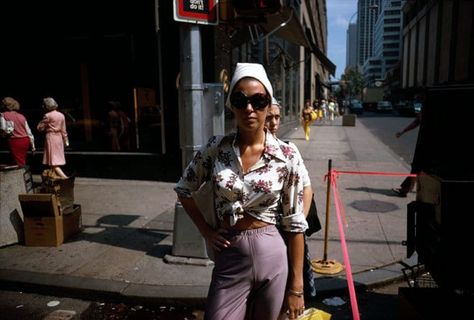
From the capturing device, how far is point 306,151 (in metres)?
14.3

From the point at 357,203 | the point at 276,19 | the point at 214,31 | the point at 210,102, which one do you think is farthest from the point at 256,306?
the point at 276,19

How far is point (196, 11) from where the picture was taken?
454 centimetres

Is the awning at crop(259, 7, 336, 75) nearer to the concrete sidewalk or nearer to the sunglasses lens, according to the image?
the concrete sidewalk

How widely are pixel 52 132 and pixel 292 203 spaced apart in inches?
287

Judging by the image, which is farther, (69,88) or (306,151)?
(306,151)

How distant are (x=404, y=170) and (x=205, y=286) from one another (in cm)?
790

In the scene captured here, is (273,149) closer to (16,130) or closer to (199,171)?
(199,171)

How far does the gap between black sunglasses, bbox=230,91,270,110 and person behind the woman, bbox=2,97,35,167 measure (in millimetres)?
7224

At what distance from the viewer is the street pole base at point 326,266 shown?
4.47 m

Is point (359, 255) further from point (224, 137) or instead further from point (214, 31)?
point (214, 31)

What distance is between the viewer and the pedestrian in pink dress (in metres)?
8.13

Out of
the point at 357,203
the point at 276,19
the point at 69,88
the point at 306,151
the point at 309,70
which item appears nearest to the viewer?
the point at 357,203

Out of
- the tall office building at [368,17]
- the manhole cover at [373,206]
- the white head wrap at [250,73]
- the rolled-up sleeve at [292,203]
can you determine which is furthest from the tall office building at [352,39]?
the rolled-up sleeve at [292,203]

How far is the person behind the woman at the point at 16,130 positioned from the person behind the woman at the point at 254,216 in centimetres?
717
